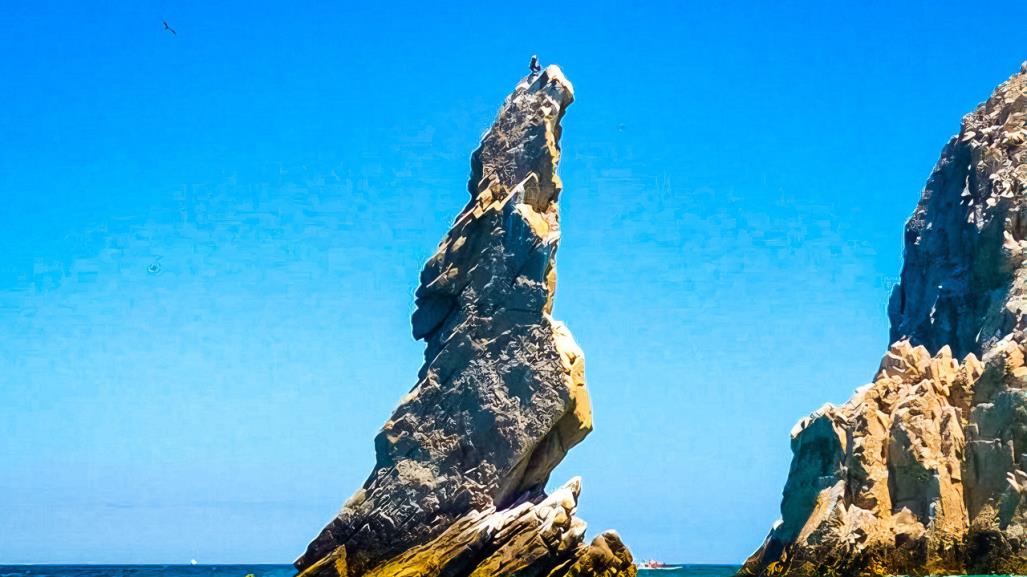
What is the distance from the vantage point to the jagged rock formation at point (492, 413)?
45.4 m

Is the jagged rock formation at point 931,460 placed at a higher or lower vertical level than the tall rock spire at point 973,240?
lower

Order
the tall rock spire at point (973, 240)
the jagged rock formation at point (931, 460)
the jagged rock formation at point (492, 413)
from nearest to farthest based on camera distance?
the jagged rock formation at point (492, 413)
the jagged rock formation at point (931, 460)
the tall rock spire at point (973, 240)

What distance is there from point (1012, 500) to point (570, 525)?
21.6m

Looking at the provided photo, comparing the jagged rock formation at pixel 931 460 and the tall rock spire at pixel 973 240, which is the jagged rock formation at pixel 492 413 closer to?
the jagged rock formation at pixel 931 460

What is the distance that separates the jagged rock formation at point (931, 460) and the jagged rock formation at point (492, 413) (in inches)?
659

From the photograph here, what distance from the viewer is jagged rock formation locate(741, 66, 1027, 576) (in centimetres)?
5728

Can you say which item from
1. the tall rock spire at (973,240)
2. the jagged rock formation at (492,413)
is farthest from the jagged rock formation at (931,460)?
the jagged rock formation at (492,413)

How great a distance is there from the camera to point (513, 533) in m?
45.3

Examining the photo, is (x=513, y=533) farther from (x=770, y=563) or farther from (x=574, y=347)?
(x=770, y=563)

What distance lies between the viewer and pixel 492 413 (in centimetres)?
4759

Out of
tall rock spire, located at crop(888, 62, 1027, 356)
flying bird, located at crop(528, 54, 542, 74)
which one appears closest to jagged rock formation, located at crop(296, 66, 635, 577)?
flying bird, located at crop(528, 54, 542, 74)

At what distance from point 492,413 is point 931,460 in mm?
21930

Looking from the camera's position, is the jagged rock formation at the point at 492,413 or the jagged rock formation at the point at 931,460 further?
the jagged rock formation at the point at 931,460

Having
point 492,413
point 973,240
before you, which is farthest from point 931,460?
point 492,413
